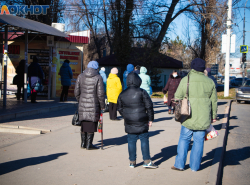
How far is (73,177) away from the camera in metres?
4.34

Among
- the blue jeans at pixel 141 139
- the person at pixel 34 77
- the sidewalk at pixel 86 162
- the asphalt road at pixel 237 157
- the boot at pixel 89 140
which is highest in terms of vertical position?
the person at pixel 34 77

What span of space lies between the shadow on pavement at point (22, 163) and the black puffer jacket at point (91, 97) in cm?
98

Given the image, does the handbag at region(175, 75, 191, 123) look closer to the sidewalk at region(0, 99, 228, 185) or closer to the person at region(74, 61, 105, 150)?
the sidewalk at region(0, 99, 228, 185)

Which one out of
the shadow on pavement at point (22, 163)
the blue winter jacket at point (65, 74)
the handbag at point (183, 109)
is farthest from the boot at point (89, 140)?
the blue winter jacket at point (65, 74)

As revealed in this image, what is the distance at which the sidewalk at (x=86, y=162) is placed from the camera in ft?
14.0

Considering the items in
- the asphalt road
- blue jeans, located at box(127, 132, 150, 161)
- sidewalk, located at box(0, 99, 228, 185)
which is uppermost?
blue jeans, located at box(127, 132, 150, 161)

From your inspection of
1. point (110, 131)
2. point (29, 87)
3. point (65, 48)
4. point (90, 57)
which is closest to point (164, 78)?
Answer: point (90, 57)

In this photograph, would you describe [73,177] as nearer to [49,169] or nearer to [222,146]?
[49,169]

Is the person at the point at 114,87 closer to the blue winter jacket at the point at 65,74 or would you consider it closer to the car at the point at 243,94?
the blue winter jacket at the point at 65,74

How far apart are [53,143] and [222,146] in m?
3.86

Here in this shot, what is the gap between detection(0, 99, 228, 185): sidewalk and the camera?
4.27 metres

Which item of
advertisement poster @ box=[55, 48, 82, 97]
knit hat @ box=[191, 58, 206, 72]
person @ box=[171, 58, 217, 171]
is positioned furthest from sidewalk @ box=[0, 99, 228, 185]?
advertisement poster @ box=[55, 48, 82, 97]

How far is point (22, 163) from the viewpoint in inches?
194

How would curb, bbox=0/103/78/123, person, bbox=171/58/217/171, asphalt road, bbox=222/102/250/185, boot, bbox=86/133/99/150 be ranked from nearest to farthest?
person, bbox=171/58/217/171 < asphalt road, bbox=222/102/250/185 < boot, bbox=86/133/99/150 < curb, bbox=0/103/78/123
